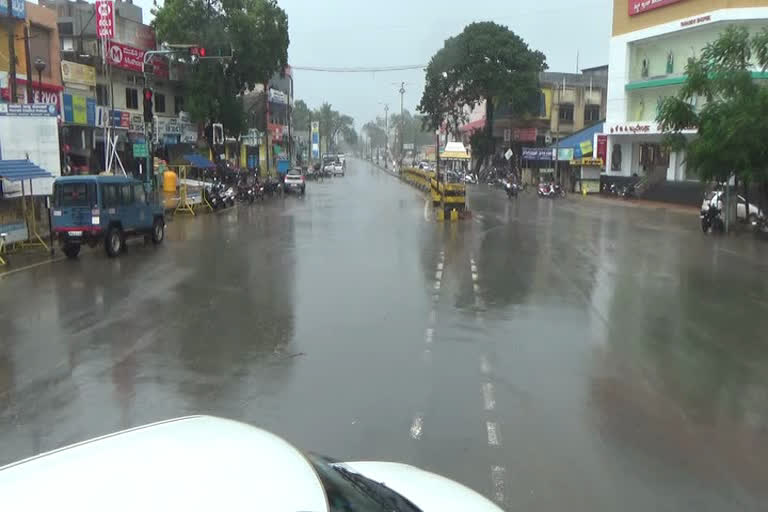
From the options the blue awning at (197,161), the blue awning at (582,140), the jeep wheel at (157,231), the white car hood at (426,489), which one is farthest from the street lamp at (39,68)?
the blue awning at (582,140)

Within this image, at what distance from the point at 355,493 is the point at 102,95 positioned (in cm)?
3867

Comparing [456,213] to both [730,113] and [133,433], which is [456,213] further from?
[133,433]

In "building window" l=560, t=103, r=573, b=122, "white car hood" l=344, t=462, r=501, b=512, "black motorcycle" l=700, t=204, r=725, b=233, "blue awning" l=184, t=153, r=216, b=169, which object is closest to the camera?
"white car hood" l=344, t=462, r=501, b=512

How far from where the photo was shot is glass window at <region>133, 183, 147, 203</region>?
2007 cm

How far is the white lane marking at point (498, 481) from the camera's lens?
5.26 metres

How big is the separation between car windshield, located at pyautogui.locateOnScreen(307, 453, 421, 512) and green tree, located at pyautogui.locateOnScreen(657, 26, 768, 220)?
22.5 metres

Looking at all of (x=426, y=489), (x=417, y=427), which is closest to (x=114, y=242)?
(x=417, y=427)

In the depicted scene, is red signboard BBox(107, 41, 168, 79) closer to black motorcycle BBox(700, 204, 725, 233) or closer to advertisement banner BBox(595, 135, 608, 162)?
black motorcycle BBox(700, 204, 725, 233)

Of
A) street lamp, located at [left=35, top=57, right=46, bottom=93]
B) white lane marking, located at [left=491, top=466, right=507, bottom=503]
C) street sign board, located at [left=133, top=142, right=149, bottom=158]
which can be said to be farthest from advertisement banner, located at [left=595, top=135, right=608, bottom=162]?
white lane marking, located at [left=491, top=466, right=507, bottom=503]

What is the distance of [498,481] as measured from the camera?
5.54 m

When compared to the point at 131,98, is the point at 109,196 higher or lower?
lower

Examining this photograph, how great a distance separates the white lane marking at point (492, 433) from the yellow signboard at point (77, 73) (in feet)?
97.6

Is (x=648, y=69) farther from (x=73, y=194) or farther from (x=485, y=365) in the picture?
(x=485, y=365)

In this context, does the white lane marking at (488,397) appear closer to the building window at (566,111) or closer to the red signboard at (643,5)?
the red signboard at (643,5)
